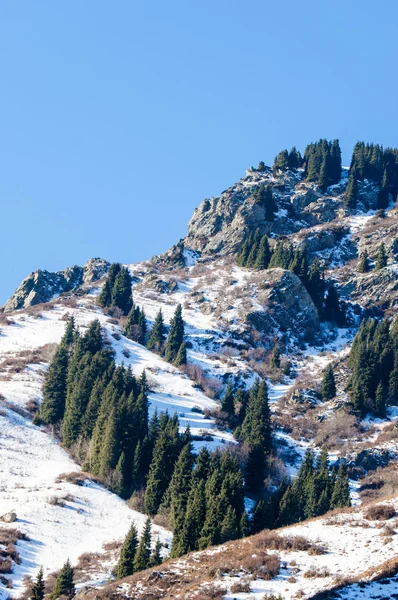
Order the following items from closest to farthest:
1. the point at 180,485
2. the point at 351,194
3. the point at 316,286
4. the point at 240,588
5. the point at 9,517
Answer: the point at 240,588
the point at 9,517
the point at 180,485
the point at 316,286
the point at 351,194

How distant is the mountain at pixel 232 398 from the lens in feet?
136

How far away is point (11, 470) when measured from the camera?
72.7 m

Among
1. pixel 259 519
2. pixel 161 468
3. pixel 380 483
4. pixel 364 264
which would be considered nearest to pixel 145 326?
pixel 161 468

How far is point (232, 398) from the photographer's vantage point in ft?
346

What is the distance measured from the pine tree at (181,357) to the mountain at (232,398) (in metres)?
2.08

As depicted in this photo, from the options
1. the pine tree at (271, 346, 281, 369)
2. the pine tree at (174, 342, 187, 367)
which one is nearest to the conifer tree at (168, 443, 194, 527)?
the pine tree at (174, 342, 187, 367)

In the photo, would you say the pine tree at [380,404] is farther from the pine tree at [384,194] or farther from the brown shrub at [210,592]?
the pine tree at [384,194]

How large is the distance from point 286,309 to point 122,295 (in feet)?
123

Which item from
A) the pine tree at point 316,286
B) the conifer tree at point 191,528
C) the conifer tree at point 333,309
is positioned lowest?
the conifer tree at point 191,528

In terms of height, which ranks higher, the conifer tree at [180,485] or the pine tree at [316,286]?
the pine tree at [316,286]

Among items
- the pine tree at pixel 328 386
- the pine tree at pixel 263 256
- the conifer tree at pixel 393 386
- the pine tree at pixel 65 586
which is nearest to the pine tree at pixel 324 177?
the pine tree at pixel 263 256

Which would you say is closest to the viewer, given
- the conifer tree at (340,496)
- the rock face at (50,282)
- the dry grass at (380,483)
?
the conifer tree at (340,496)

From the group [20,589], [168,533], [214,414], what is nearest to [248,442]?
[214,414]

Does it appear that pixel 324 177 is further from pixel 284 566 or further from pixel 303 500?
pixel 284 566
